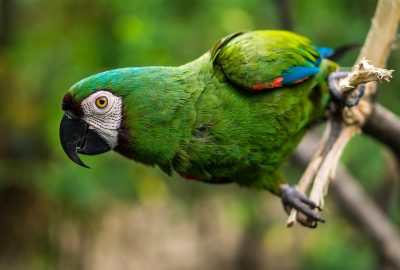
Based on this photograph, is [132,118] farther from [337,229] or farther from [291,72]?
[337,229]

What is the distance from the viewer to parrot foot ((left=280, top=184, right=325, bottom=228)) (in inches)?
78.4

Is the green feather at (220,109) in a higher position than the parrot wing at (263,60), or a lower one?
lower

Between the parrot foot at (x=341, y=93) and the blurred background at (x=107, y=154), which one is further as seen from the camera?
the blurred background at (x=107, y=154)

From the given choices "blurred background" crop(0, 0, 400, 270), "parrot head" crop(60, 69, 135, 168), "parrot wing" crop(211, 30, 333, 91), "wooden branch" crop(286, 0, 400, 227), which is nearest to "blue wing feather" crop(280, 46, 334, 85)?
"parrot wing" crop(211, 30, 333, 91)

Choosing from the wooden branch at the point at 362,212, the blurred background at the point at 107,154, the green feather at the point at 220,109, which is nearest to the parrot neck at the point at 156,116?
the green feather at the point at 220,109

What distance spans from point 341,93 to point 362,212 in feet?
4.29

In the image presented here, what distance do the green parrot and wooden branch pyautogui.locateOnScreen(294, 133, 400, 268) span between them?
3.27ft

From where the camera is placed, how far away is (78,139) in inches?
67.9

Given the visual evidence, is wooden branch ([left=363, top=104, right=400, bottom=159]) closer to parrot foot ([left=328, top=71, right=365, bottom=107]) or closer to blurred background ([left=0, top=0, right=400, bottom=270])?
parrot foot ([left=328, top=71, right=365, bottom=107])

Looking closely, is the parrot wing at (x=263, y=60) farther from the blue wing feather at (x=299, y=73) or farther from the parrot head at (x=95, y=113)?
the parrot head at (x=95, y=113)

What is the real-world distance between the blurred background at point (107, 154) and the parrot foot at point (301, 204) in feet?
3.61

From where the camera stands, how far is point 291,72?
1.92 metres

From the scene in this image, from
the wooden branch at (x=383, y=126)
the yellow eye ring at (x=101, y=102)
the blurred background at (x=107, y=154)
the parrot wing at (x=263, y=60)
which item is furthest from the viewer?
the blurred background at (x=107, y=154)

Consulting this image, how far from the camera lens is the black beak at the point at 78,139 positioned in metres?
1.71
